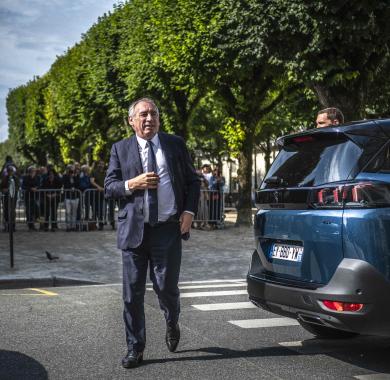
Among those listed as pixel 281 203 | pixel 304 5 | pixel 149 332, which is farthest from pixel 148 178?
pixel 304 5

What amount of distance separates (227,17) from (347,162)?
16.3 metres

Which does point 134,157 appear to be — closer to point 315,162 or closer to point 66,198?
point 315,162

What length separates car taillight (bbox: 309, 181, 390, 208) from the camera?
4855 mm

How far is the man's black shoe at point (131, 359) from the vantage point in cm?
537

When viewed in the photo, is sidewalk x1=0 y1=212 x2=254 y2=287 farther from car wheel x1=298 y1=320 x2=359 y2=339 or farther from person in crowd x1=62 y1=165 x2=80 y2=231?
car wheel x1=298 y1=320 x2=359 y2=339

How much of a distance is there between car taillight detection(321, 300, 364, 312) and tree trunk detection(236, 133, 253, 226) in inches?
706

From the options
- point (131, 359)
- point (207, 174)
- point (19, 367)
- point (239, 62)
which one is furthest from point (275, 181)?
point (207, 174)

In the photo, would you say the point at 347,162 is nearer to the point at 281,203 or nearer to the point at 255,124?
the point at 281,203

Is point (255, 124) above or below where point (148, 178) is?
above

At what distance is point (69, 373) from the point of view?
5234 mm

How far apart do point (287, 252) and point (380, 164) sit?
99cm

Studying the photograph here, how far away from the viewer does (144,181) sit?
538cm

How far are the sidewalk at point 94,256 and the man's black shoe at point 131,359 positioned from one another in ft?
17.6

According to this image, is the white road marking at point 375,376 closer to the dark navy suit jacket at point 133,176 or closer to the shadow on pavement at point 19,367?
the dark navy suit jacket at point 133,176
